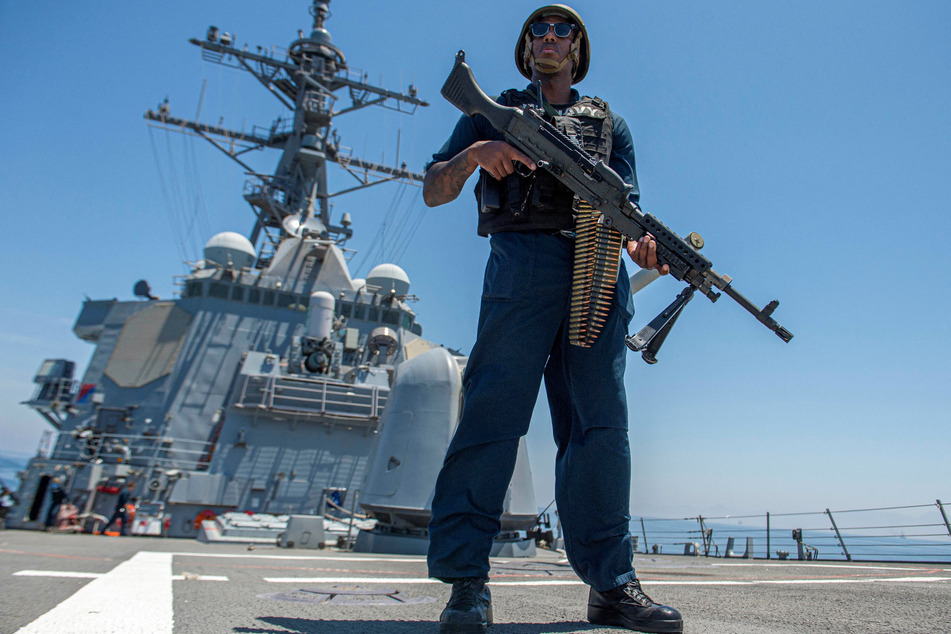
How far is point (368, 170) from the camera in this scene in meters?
24.5

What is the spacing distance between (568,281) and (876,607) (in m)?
1.30

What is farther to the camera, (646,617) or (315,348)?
(315,348)

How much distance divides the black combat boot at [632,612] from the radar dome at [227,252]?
17.0 m

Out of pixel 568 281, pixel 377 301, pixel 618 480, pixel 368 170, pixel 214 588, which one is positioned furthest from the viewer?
pixel 368 170

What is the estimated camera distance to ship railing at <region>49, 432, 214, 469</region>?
12.9m

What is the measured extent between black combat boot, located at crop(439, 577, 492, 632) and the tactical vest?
1.04 meters

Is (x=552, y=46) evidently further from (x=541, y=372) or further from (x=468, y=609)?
(x=468, y=609)

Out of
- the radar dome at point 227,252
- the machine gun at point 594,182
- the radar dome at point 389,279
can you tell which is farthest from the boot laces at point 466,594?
the radar dome at point 389,279

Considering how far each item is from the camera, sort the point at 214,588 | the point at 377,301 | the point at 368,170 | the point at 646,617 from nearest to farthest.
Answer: the point at 646,617 → the point at 214,588 → the point at 377,301 → the point at 368,170

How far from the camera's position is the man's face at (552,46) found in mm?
2059

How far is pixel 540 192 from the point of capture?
194 cm

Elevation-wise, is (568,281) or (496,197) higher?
(496,197)

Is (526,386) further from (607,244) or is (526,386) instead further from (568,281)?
(607,244)

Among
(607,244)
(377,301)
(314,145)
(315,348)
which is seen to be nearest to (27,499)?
(315,348)
